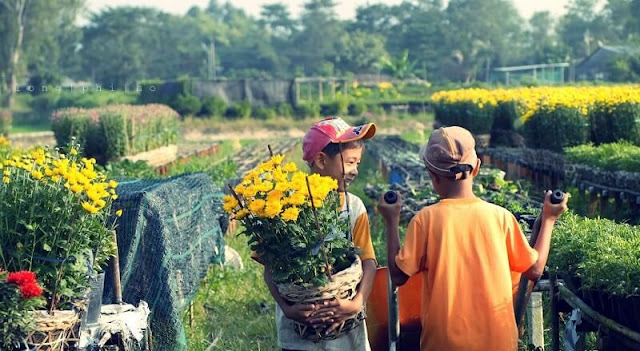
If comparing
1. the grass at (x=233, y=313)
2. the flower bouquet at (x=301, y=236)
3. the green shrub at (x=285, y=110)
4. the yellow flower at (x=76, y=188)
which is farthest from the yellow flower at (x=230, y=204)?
the green shrub at (x=285, y=110)

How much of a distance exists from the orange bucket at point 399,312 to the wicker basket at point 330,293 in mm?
476

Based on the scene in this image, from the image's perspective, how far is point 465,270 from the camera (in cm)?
354

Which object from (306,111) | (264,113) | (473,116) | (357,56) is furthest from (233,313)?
(357,56)

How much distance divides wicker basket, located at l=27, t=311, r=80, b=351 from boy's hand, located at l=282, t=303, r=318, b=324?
1039 mm

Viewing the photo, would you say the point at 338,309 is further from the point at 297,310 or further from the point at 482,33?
the point at 482,33

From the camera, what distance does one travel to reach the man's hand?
3.58 meters

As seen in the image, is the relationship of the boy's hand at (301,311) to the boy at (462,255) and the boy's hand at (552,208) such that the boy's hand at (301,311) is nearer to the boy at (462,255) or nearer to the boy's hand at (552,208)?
the boy at (462,255)

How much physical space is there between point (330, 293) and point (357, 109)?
39.7 metres

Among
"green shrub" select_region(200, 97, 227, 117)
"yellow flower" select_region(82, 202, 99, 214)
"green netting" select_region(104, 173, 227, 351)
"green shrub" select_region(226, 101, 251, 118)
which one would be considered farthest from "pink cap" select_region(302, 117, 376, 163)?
"green shrub" select_region(226, 101, 251, 118)

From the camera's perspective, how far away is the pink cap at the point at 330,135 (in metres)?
3.90

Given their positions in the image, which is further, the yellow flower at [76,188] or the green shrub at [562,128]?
the green shrub at [562,128]

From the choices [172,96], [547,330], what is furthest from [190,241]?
[172,96]

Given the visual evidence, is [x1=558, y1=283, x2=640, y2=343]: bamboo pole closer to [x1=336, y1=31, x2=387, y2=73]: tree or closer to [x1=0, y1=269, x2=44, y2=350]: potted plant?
[x1=0, y1=269, x2=44, y2=350]: potted plant

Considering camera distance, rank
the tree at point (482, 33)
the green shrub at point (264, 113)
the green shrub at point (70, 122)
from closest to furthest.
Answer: the green shrub at point (70, 122)
the green shrub at point (264, 113)
the tree at point (482, 33)
